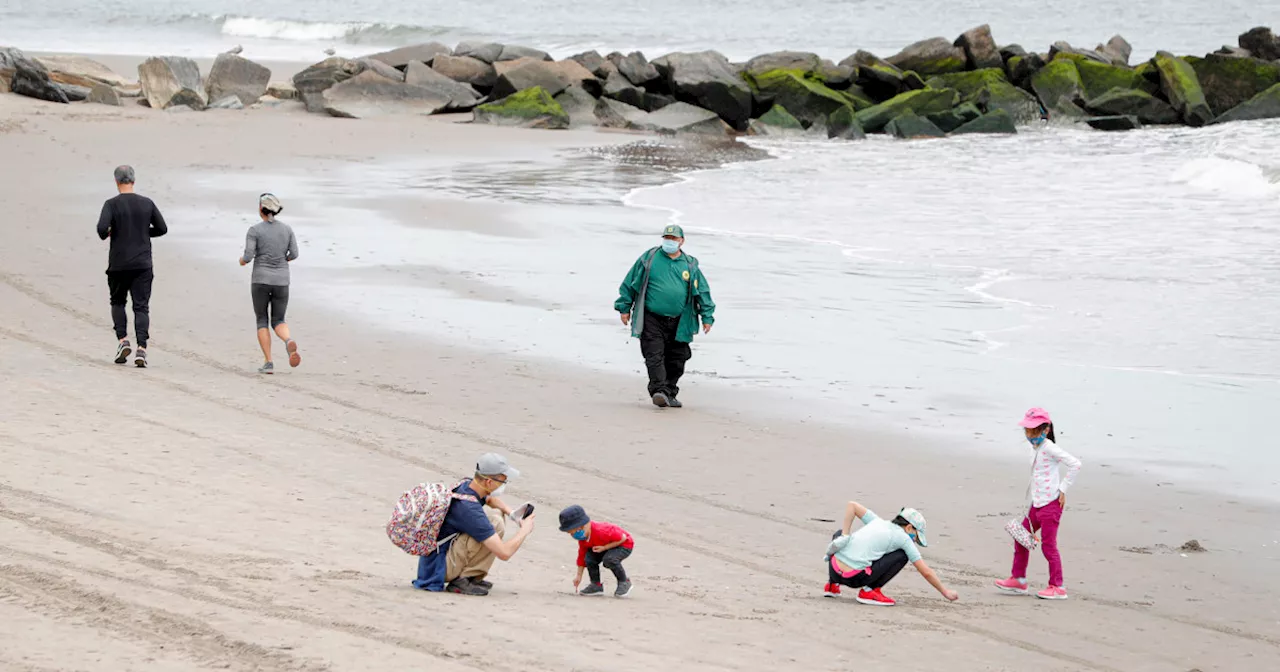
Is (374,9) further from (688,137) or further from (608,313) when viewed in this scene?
(608,313)

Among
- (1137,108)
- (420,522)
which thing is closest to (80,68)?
(1137,108)

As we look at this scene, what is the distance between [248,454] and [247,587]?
9.55 feet

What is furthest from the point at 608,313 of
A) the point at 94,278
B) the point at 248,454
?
the point at 248,454

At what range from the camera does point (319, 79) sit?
3622 centimetres

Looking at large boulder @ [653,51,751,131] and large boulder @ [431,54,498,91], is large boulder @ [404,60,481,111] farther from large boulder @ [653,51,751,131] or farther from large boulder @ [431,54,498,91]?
large boulder @ [653,51,751,131]

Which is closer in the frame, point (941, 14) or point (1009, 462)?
point (1009, 462)

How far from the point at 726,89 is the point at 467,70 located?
733 cm

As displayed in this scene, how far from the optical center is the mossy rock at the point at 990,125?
1473 inches

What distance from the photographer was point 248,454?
9305 mm

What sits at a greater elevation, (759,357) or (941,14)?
(941,14)

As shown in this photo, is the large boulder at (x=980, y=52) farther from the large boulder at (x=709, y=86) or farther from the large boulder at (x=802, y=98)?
the large boulder at (x=709, y=86)

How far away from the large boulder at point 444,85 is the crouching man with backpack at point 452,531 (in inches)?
1201

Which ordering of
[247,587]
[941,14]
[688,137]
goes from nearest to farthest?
[247,587], [688,137], [941,14]

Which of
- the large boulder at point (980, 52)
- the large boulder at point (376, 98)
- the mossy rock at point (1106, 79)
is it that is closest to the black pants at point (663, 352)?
the large boulder at point (376, 98)
